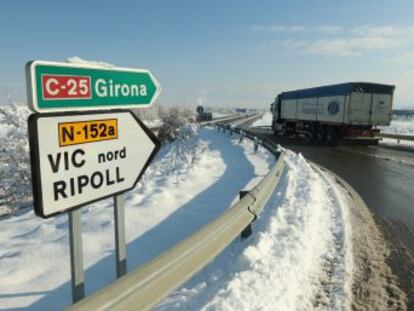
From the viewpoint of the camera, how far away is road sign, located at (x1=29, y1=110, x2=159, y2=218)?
231cm

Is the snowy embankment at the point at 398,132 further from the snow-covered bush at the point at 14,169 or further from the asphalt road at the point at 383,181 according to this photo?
the snow-covered bush at the point at 14,169

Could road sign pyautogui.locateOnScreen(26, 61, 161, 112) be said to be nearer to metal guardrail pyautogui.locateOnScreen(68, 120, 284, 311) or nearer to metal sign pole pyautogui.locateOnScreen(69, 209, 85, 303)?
metal sign pole pyautogui.locateOnScreen(69, 209, 85, 303)

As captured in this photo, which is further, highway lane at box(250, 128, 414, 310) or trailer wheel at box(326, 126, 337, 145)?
trailer wheel at box(326, 126, 337, 145)

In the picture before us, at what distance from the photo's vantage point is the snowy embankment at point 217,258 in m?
3.97

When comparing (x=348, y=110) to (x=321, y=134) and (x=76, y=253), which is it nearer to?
(x=321, y=134)

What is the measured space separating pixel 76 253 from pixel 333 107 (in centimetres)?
2443

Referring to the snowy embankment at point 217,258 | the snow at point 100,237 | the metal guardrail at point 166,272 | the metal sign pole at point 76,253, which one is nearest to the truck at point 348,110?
the snow at point 100,237

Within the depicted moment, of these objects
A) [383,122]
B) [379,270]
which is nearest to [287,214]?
[379,270]

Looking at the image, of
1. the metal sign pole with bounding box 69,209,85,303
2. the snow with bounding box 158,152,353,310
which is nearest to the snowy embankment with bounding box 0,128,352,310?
the snow with bounding box 158,152,353,310

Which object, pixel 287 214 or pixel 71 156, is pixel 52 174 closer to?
pixel 71 156

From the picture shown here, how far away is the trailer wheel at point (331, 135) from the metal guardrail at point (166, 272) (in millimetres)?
21548

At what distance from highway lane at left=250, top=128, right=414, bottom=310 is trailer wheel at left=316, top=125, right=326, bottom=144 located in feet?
25.2

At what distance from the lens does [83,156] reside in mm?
2625

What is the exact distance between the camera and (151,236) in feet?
19.4
